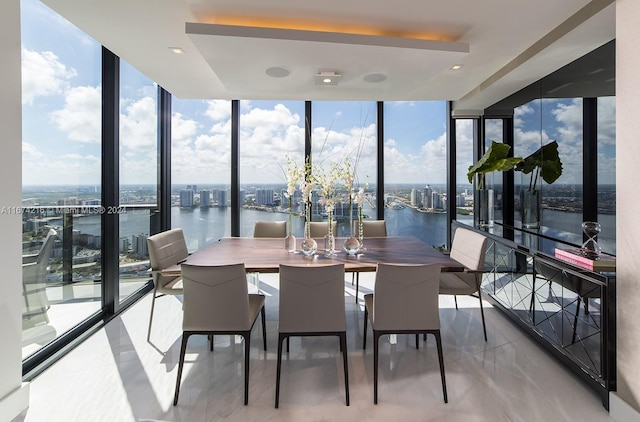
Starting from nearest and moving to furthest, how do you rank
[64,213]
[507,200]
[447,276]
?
1. [64,213]
2. [447,276]
3. [507,200]

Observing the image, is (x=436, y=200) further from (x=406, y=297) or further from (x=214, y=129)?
(x=214, y=129)

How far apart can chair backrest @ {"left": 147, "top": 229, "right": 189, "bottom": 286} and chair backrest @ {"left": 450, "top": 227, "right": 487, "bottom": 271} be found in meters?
2.74

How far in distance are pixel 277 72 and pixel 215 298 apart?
7.65 feet

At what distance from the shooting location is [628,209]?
1.85 metres

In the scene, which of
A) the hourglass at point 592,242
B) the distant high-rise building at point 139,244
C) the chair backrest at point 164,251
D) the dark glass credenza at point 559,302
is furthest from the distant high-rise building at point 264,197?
the hourglass at point 592,242

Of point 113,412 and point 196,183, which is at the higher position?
point 196,183

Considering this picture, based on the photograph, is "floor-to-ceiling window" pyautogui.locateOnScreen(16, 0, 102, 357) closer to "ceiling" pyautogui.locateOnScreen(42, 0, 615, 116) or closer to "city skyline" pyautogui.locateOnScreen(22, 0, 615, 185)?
"city skyline" pyautogui.locateOnScreen(22, 0, 615, 185)

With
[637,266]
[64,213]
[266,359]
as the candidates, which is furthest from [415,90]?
[64,213]

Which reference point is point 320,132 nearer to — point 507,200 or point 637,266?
point 507,200

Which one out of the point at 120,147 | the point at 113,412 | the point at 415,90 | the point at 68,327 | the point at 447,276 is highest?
the point at 415,90

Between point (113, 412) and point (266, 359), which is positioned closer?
point (113, 412)

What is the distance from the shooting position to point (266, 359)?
2.59 metres

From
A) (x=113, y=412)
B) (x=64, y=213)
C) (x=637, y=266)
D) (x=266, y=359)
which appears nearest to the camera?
(x=637, y=266)

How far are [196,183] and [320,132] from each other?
2094 millimetres
